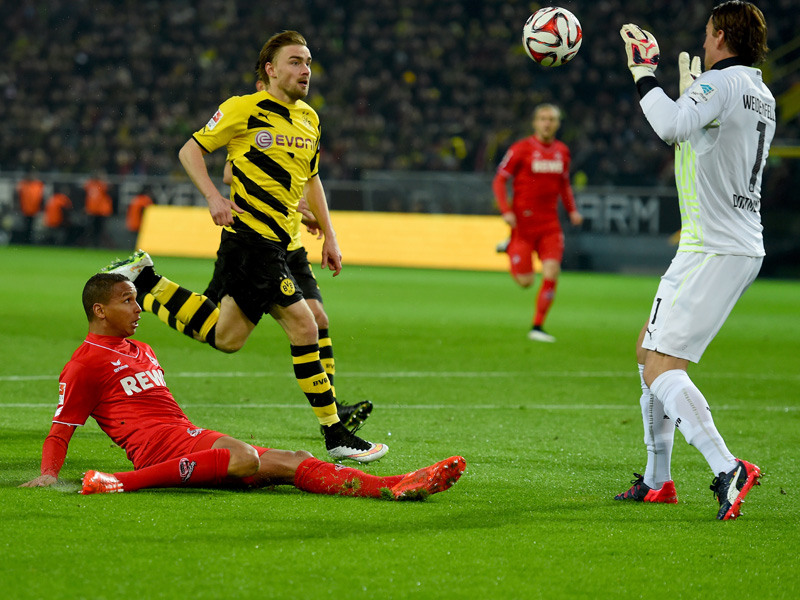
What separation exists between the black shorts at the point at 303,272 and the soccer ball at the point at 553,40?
1815 mm

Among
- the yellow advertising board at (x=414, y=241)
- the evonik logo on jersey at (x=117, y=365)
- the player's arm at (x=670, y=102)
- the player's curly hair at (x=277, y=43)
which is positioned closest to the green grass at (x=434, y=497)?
the evonik logo on jersey at (x=117, y=365)

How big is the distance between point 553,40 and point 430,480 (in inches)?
122

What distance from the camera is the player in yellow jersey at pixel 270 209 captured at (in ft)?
19.1

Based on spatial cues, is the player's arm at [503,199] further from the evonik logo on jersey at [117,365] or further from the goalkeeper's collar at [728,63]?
the evonik logo on jersey at [117,365]

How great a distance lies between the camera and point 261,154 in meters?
5.92

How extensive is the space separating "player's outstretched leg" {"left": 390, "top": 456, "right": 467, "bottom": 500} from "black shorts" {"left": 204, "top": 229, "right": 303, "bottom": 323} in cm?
147

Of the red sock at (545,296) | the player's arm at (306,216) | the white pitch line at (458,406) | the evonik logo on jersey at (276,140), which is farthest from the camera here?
the red sock at (545,296)

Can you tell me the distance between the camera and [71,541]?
3822mm

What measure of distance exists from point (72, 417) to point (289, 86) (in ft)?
7.21

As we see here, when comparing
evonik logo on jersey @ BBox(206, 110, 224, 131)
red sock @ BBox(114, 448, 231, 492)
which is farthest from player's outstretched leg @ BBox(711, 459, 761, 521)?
evonik logo on jersey @ BBox(206, 110, 224, 131)

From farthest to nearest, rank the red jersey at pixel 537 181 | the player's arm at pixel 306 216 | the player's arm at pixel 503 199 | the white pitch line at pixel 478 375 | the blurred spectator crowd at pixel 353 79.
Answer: the blurred spectator crowd at pixel 353 79 < the red jersey at pixel 537 181 < the player's arm at pixel 503 199 < the white pitch line at pixel 478 375 < the player's arm at pixel 306 216

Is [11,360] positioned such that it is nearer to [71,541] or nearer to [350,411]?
[350,411]

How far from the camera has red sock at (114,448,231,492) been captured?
4.63 metres

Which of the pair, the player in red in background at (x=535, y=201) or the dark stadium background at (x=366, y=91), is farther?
the dark stadium background at (x=366, y=91)
